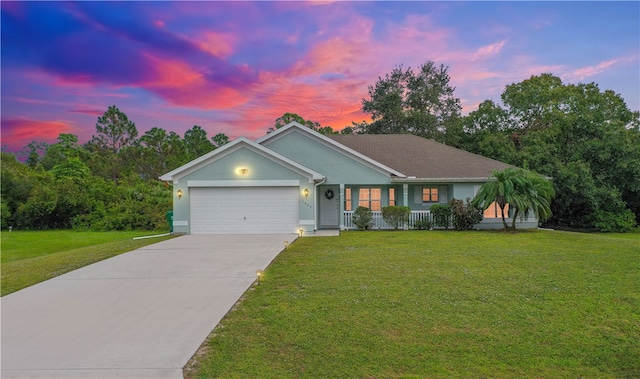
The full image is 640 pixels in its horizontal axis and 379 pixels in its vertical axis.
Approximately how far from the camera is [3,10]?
1574cm

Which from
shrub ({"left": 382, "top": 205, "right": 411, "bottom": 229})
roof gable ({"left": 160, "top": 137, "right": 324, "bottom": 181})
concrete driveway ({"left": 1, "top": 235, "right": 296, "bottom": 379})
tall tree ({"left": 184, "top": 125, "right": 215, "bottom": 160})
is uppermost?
tall tree ({"left": 184, "top": 125, "right": 215, "bottom": 160})

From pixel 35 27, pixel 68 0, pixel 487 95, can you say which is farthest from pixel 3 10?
pixel 487 95

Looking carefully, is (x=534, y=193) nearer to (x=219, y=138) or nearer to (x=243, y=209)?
(x=243, y=209)

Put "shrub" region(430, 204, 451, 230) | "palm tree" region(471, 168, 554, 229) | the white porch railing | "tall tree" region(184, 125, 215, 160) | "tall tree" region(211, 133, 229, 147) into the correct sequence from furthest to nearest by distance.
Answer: "tall tree" region(211, 133, 229, 147)
"tall tree" region(184, 125, 215, 160)
the white porch railing
"shrub" region(430, 204, 451, 230)
"palm tree" region(471, 168, 554, 229)

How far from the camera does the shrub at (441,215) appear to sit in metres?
18.7

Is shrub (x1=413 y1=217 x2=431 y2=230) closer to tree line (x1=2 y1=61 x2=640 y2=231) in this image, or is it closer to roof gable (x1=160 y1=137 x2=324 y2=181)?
tree line (x1=2 y1=61 x2=640 y2=231)

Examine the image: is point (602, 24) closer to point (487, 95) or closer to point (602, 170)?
point (602, 170)

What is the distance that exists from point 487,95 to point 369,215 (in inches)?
734

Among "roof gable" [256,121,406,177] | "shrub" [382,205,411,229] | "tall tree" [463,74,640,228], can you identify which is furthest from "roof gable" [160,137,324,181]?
"tall tree" [463,74,640,228]

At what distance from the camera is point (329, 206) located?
20.2m

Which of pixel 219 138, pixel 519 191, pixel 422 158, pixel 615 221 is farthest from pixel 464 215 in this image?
pixel 219 138

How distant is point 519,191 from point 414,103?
84.2 ft

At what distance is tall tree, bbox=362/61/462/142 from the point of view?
125 feet

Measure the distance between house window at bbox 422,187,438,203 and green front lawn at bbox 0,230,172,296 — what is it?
1304 centimetres
